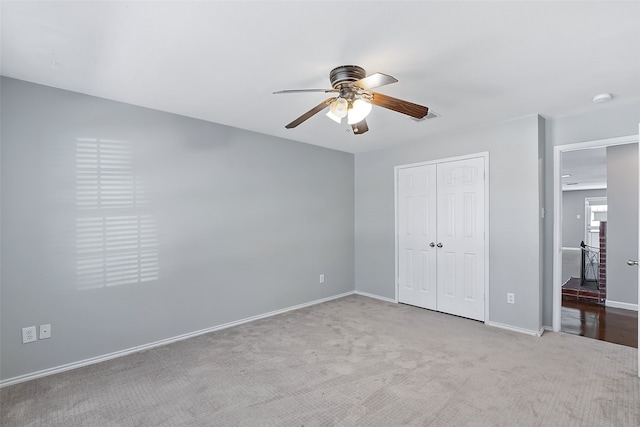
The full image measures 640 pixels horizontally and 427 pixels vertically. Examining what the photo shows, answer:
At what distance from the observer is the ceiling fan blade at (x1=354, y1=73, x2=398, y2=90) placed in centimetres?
177

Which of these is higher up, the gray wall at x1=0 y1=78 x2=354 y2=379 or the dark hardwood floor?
the gray wall at x1=0 y1=78 x2=354 y2=379

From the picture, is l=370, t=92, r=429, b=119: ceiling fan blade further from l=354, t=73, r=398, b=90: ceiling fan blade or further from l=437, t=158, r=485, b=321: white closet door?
l=437, t=158, r=485, b=321: white closet door

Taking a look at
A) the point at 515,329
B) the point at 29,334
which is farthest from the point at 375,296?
the point at 29,334

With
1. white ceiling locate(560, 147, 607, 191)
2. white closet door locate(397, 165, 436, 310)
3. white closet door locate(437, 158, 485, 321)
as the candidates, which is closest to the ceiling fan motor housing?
white closet door locate(437, 158, 485, 321)

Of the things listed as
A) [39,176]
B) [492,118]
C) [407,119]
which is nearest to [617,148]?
[492,118]

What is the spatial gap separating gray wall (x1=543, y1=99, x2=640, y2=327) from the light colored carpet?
70 cm

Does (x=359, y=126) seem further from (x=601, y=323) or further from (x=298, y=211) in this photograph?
(x=601, y=323)

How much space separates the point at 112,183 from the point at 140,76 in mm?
1028

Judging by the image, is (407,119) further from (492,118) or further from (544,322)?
(544,322)

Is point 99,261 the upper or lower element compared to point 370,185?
lower

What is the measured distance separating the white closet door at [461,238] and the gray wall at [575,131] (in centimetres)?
63

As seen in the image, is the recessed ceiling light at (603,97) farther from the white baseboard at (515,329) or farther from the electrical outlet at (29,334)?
the electrical outlet at (29,334)

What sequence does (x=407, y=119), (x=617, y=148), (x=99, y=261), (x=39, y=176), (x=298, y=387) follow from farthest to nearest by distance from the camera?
(x=617, y=148) < (x=407, y=119) < (x=99, y=261) < (x=39, y=176) < (x=298, y=387)

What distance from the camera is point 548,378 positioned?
2.47 meters
